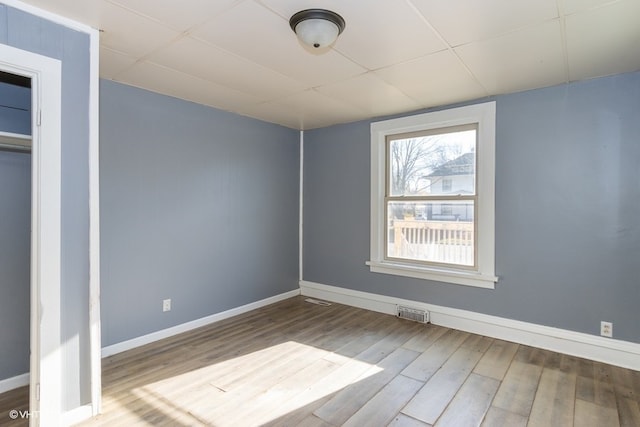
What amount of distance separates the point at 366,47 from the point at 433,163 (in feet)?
6.20

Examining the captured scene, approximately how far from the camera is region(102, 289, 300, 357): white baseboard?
2890 millimetres

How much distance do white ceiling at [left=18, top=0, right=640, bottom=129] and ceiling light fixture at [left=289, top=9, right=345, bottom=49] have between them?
0.13 ft

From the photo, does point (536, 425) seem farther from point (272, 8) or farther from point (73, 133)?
point (73, 133)

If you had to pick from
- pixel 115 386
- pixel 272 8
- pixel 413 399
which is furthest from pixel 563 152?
pixel 115 386

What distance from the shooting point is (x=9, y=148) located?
2.24 metres

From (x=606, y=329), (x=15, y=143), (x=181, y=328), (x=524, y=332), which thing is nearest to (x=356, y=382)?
(x=524, y=332)

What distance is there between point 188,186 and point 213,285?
1.15m

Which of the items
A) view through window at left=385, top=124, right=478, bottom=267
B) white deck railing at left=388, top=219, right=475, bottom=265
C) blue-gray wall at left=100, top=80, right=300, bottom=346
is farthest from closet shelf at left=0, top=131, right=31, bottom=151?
white deck railing at left=388, top=219, right=475, bottom=265

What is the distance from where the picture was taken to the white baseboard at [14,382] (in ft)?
7.45

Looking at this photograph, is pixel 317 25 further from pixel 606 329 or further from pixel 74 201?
pixel 606 329

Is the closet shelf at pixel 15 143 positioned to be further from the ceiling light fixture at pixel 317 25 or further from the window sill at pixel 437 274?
the window sill at pixel 437 274

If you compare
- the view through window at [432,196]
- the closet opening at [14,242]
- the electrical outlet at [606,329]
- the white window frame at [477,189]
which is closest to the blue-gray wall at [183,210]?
the closet opening at [14,242]

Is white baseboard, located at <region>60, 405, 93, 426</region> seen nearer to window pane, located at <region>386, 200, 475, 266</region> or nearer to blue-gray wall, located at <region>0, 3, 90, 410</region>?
blue-gray wall, located at <region>0, 3, 90, 410</region>

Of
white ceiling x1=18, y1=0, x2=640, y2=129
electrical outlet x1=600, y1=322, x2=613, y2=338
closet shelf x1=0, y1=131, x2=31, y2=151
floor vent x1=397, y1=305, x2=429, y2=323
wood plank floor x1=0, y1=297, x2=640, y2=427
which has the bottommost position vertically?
wood plank floor x1=0, y1=297, x2=640, y2=427
